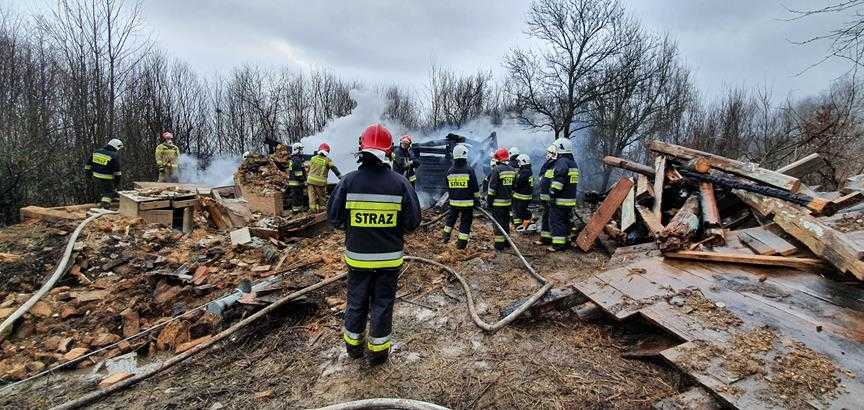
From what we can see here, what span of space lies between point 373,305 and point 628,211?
5509mm

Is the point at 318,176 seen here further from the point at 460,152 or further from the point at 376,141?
the point at 376,141

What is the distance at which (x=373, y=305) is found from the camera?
3373 millimetres

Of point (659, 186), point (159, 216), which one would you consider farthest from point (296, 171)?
point (659, 186)

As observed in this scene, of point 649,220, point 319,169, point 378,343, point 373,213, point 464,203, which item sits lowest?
point 378,343

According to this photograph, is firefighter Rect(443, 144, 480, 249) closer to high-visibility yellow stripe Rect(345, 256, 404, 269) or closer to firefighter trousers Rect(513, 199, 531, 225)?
firefighter trousers Rect(513, 199, 531, 225)

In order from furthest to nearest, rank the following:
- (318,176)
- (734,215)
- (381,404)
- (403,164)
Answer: (318,176) < (403,164) < (734,215) < (381,404)

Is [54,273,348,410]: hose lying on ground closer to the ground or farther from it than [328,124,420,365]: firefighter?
closer to the ground

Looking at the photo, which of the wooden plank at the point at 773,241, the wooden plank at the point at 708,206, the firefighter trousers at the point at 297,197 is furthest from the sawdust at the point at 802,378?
the firefighter trousers at the point at 297,197

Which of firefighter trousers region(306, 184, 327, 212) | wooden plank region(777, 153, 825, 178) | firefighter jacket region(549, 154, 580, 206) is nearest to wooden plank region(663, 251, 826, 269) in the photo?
firefighter jacket region(549, 154, 580, 206)

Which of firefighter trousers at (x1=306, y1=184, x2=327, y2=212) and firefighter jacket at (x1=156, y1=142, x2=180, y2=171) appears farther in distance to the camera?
firefighter jacket at (x1=156, y1=142, x2=180, y2=171)

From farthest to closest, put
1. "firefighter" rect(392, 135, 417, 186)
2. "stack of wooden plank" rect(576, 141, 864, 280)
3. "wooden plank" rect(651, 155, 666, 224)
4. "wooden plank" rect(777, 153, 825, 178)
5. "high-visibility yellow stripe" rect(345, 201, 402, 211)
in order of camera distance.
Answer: "firefighter" rect(392, 135, 417, 186), "wooden plank" rect(777, 153, 825, 178), "wooden plank" rect(651, 155, 666, 224), "stack of wooden plank" rect(576, 141, 864, 280), "high-visibility yellow stripe" rect(345, 201, 402, 211)

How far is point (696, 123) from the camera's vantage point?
18.9 m

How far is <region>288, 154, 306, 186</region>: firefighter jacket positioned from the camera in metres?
10.3

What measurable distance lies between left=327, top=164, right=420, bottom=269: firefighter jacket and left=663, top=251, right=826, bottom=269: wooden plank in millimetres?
3215
